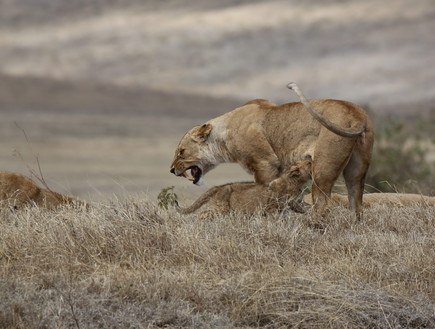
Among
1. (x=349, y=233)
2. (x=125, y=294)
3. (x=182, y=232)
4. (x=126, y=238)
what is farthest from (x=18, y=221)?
(x=349, y=233)

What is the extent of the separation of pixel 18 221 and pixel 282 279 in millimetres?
3240

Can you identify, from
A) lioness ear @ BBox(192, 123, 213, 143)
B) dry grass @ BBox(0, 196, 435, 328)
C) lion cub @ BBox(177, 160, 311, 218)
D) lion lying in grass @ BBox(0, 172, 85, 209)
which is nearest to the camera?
dry grass @ BBox(0, 196, 435, 328)

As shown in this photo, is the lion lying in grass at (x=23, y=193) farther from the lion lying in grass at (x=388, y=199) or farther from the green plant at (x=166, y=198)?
the lion lying in grass at (x=388, y=199)

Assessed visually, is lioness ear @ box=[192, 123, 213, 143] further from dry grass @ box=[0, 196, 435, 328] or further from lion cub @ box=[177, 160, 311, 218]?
dry grass @ box=[0, 196, 435, 328]

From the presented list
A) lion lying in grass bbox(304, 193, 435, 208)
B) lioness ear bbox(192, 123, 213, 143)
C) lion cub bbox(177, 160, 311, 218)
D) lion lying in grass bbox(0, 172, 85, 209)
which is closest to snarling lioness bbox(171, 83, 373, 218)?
lioness ear bbox(192, 123, 213, 143)

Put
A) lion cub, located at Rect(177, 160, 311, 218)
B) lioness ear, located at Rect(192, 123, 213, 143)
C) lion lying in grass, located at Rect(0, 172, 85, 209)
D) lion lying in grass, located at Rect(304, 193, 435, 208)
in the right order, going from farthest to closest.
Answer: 1. lion lying in grass, located at Rect(304, 193, 435, 208)
2. lioness ear, located at Rect(192, 123, 213, 143)
3. lion lying in grass, located at Rect(0, 172, 85, 209)
4. lion cub, located at Rect(177, 160, 311, 218)

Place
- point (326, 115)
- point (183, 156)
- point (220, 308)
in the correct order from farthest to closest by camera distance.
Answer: point (183, 156), point (326, 115), point (220, 308)

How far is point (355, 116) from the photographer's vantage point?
871cm

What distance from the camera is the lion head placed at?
992 cm

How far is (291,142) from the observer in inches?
360

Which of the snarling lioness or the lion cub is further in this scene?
the lion cub

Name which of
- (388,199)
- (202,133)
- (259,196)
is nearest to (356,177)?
(259,196)

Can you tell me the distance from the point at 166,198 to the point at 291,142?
1855 millimetres

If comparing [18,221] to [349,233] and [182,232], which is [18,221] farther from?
[349,233]
